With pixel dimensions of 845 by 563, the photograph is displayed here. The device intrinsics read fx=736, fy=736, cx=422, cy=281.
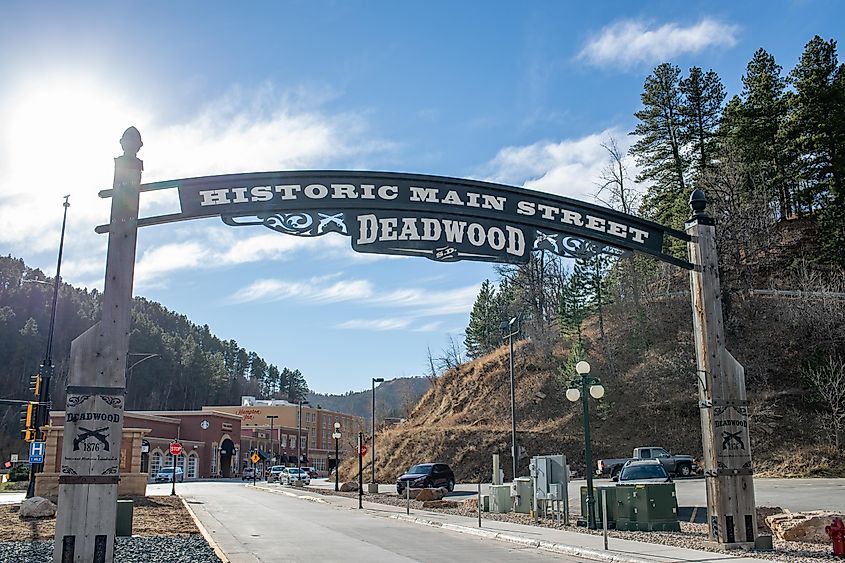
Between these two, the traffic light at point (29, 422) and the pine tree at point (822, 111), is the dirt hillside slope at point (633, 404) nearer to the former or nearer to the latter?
the pine tree at point (822, 111)

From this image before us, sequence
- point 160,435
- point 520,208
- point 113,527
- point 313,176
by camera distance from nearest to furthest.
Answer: point 113,527
point 313,176
point 520,208
point 160,435

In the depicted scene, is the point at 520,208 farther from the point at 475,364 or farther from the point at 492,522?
the point at 475,364

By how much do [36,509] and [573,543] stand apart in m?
15.5

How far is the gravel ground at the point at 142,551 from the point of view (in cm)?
1222

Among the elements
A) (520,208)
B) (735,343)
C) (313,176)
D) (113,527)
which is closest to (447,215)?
(520,208)

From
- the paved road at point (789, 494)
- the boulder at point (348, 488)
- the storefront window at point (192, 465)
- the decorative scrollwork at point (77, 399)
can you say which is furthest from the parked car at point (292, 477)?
the decorative scrollwork at point (77, 399)

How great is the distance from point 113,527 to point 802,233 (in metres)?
61.2

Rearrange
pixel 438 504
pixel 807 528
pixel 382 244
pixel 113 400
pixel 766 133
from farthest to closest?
pixel 766 133, pixel 438 504, pixel 807 528, pixel 382 244, pixel 113 400

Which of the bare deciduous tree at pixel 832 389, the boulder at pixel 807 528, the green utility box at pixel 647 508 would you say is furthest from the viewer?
the bare deciduous tree at pixel 832 389

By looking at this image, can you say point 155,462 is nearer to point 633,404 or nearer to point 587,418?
point 633,404

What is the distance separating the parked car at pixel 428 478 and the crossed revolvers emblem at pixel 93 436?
29811mm

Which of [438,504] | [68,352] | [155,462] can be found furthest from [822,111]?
[68,352]

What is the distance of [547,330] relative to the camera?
64188mm

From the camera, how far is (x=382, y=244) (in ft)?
37.1
